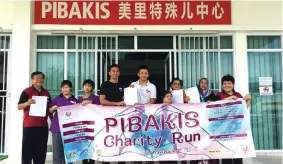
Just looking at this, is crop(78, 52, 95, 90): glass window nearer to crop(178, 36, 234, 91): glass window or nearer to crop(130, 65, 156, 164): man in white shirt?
crop(178, 36, 234, 91): glass window

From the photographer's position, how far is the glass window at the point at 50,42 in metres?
6.82

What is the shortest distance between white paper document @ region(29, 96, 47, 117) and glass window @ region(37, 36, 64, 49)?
2338mm

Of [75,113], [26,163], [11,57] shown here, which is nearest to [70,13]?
[11,57]

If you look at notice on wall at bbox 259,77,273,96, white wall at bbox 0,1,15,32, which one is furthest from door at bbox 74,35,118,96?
notice on wall at bbox 259,77,273,96

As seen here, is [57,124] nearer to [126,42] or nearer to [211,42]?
[126,42]

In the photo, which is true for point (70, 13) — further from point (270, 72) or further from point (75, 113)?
point (270, 72)

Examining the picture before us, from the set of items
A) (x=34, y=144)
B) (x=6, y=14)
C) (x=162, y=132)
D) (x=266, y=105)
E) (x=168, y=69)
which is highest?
(x=6, y=14)

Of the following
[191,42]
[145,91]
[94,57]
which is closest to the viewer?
[145,91]

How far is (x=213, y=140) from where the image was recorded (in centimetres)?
484

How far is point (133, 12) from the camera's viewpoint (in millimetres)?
6695

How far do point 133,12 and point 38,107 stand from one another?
2.90m

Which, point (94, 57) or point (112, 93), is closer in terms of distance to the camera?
point (112, 93)

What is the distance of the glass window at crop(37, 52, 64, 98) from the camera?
677 centimetres

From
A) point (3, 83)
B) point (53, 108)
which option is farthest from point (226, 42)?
point (3, 83)
